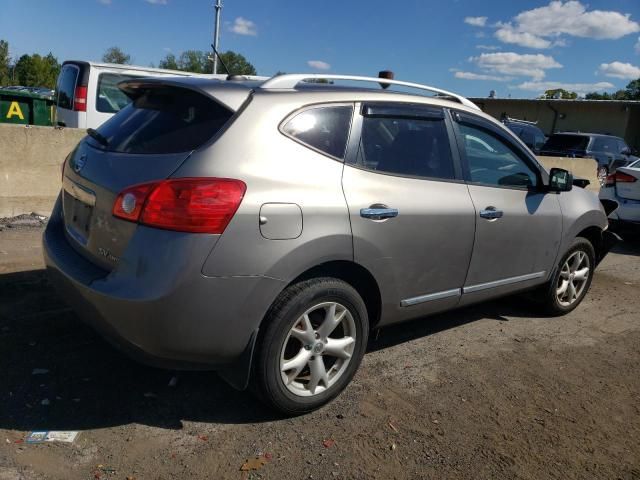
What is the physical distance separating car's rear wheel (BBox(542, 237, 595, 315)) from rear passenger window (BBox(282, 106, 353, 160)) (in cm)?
264

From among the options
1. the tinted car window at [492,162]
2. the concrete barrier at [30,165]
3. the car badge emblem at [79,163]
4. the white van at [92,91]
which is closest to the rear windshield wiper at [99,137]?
the car badge emblem at [79,163]

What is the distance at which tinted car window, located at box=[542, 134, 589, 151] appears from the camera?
1897 centimetres

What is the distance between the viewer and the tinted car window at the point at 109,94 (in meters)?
8.59

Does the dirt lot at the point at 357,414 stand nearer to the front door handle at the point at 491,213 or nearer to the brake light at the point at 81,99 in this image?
the front door handle at the point at 491,213

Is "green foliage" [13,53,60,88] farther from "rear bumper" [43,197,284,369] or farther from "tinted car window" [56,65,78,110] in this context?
"rear bumper" [43,197,284,369]

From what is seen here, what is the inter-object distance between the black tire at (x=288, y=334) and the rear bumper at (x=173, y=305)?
10cm

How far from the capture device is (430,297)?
371 centimetres

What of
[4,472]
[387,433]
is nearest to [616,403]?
[387,433]

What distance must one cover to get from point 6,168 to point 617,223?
827 centimetres

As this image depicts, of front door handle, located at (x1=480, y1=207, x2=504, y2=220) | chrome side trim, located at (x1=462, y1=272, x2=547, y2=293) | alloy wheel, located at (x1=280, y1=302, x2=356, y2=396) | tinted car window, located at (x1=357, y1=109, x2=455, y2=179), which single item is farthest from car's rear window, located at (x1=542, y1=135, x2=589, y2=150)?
alloy wheel, located at (x1=280, y1=302, x2=356, y2=396)

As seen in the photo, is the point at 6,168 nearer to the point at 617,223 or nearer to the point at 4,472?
the point at 4,472

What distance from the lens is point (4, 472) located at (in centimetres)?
252

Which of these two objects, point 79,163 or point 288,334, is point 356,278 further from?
point 79,163

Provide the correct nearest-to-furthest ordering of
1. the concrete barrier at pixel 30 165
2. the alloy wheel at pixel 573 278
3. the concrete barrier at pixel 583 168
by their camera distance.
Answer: the alloy wheel at pixel 573 278
the concrete barrier at pixel 30 165
the concrete barrier at pixel 583 168
